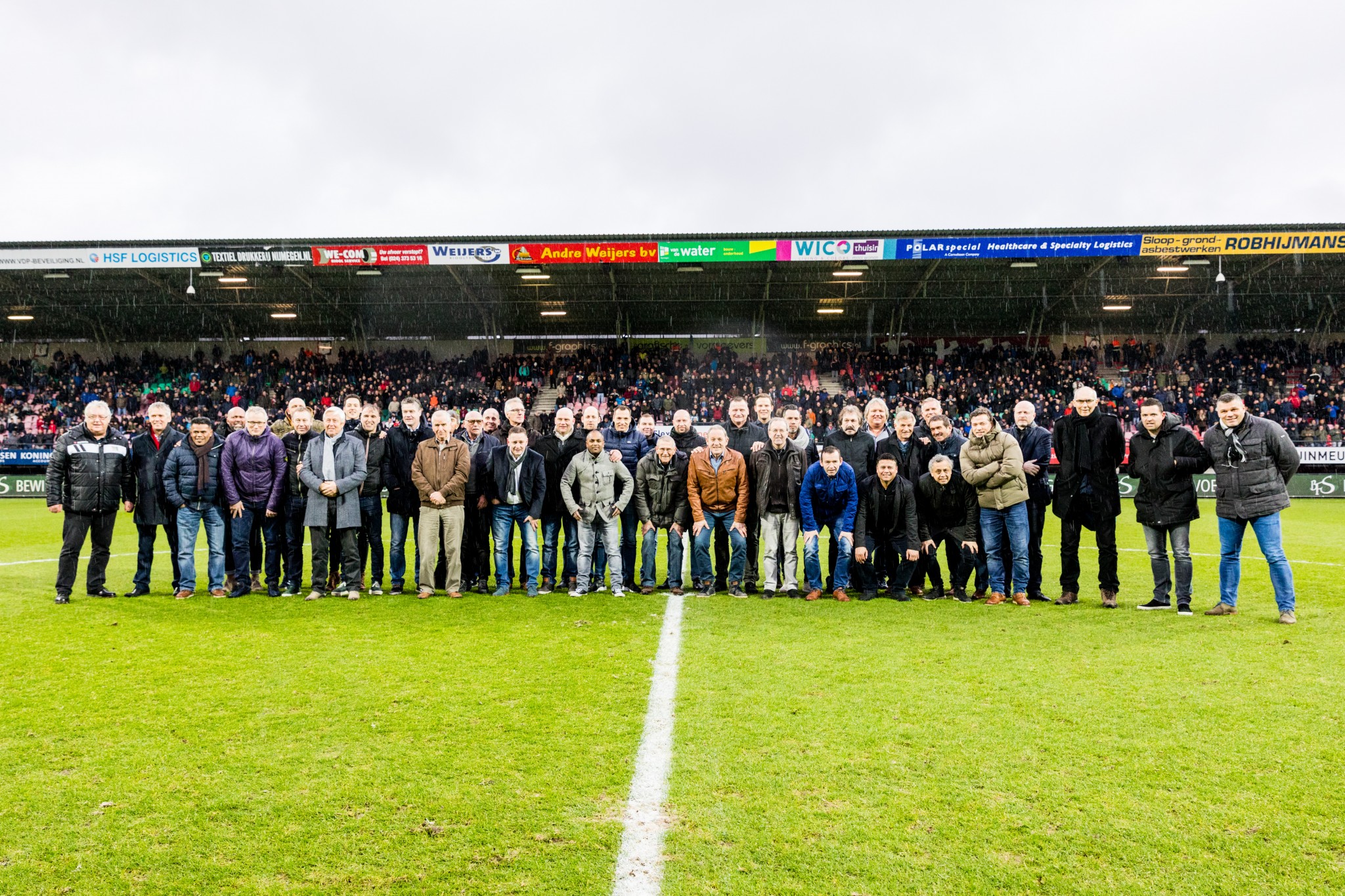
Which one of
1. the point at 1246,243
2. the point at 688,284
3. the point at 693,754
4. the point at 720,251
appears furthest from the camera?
the point at 688,284

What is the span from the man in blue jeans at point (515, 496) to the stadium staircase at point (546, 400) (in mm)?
22019

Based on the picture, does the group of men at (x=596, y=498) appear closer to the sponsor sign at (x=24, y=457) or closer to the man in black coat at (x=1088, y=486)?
the man in black coat at (x=1088, y=486)

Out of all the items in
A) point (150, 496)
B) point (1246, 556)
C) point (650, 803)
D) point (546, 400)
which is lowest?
point (650, 803)

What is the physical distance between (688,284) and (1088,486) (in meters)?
21.1

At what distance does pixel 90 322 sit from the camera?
3103cm

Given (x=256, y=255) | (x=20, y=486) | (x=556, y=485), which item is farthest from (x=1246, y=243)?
(x=20, y=486)

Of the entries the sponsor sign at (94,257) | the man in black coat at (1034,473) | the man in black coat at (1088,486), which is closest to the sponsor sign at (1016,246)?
the man in black coat at (1034,473)

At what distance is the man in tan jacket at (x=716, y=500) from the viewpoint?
7484mm

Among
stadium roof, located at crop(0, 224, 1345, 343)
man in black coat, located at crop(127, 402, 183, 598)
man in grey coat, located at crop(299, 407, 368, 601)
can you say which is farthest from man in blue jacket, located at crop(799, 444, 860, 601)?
stadium roof, located at crop(0, 224, 1345, 343)

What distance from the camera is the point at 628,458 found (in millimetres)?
8047

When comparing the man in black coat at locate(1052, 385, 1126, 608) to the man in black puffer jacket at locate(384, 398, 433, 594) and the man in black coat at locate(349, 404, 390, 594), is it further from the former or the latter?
the man in black coat at locate(349, 404, 390, 594)

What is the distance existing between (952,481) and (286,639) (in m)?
5.73

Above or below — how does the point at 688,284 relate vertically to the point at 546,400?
above

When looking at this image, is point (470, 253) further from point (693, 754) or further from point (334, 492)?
point (693, 754)
